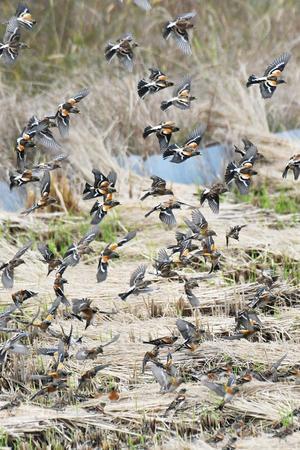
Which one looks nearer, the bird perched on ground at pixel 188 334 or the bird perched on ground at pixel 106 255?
the bird perched on ground at pixel 188 334

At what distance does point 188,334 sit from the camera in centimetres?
519

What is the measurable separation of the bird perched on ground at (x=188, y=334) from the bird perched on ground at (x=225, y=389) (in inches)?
18.5

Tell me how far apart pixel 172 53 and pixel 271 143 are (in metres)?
2.95

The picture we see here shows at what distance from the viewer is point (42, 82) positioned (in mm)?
10344

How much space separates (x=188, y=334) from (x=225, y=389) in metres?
0.59

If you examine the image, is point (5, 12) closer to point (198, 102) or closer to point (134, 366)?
point (198, 102)

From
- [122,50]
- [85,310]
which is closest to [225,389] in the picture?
[85,310]

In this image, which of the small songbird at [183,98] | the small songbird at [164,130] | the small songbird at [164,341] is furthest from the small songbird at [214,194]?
the small songbird at [164,341]

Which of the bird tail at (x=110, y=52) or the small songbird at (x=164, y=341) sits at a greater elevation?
the bird tail at (x=110, y=52)

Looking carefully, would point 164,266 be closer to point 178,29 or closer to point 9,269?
point 9,269

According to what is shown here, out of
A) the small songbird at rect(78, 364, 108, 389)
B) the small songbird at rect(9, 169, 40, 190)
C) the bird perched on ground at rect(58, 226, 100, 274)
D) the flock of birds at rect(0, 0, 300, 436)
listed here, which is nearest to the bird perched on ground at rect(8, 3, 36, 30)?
the flock of birds at rect(0, 0, 300, 436)

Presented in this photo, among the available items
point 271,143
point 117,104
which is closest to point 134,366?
point 271,143

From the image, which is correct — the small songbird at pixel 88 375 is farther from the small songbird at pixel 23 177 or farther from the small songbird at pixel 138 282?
the small songbird at pixel 23 177

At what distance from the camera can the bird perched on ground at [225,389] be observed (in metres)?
4.54
